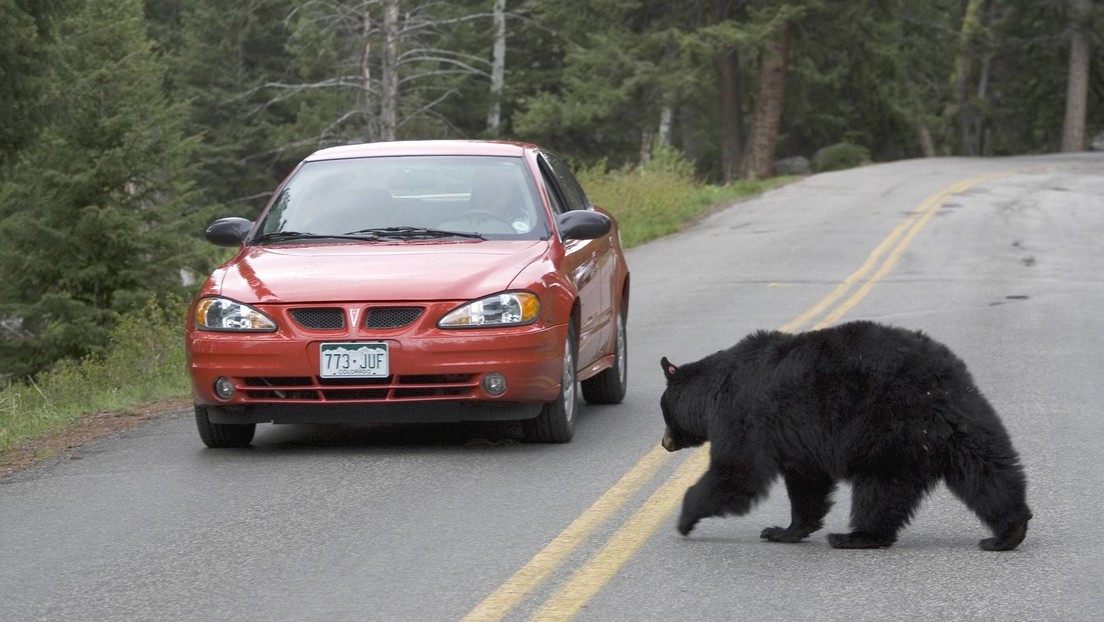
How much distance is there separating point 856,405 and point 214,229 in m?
4.66

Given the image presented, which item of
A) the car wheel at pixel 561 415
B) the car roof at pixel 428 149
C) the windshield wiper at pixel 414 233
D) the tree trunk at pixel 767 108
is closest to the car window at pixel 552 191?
the car roof at pixel 428 149

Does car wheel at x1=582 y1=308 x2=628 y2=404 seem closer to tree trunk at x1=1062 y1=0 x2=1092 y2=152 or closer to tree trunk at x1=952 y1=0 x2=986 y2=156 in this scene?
tree trunk at x1=1062 y1=0 x2=1092 y2=152

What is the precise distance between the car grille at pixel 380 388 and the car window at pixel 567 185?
2.35 m

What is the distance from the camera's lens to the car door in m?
9.16

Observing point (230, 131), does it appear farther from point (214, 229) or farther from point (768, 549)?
point (768, 549)

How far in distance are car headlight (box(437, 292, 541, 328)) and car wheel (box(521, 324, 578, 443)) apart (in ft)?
1.15

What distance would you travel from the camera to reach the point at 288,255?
8836mm

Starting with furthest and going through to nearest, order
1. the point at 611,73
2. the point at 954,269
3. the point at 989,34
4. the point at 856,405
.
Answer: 1. the point at 989,34
2. the point at 611,73
3. the point at 954,269
4. the point at 856,405

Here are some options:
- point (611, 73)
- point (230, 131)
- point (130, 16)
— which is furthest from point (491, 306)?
point (230, 131)

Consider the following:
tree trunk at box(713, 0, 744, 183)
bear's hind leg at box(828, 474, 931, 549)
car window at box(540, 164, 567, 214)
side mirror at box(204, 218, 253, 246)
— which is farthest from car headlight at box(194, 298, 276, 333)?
tree trunk at box(713, 0, 744, 183)

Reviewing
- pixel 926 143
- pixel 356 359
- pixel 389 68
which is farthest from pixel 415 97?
pixel 926 143

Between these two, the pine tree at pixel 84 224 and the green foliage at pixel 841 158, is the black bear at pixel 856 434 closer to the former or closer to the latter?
the pine tree at pixel 84 224

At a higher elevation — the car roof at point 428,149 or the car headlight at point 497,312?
the car roof at point 428,149

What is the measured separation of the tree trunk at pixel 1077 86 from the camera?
59.8 metres
